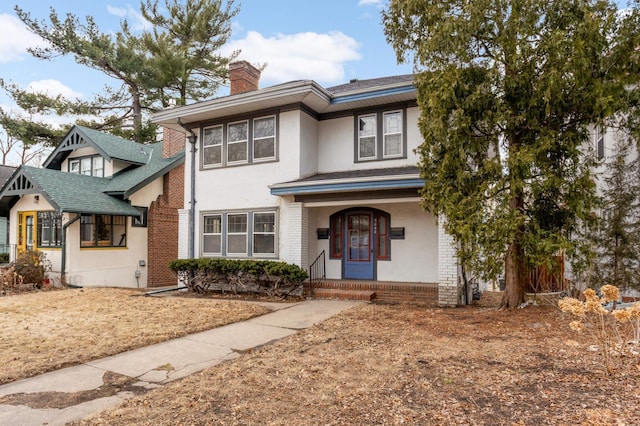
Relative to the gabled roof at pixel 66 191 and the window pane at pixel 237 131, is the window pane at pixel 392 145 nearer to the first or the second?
the window pane at pixel 237 131

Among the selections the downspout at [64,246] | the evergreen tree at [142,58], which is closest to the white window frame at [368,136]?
the downspout at [64,246]

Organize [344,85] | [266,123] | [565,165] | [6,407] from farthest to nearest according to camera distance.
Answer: [344,85] < [266,123] < [565,165] < [6,407]

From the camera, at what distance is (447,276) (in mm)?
9102

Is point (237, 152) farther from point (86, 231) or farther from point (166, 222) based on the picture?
point (86, 231)

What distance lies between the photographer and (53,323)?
301 inches

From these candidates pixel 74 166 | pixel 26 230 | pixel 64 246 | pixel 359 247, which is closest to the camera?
pixel 359 247

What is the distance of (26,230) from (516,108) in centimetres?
1747

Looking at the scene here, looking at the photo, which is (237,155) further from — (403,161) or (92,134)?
(92,134)

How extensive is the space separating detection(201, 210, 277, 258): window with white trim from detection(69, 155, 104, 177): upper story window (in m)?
7.89

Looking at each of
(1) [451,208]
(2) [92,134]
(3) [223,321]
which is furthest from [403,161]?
(2) [92,134]


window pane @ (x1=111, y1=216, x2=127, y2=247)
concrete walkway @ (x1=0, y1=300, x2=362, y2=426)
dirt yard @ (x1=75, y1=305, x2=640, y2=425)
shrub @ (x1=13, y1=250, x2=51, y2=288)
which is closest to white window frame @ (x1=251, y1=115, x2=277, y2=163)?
concrete walkway @ (x1=0, y1=300, x2=362, y2=426)

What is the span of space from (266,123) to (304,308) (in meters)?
5.78

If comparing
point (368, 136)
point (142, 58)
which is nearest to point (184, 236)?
point (368, 136)

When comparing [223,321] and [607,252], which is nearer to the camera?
[223,321]
